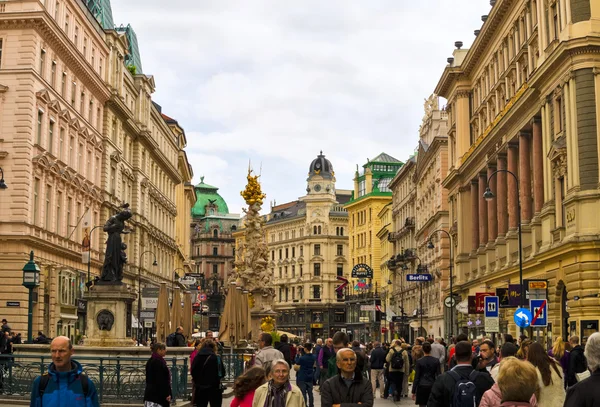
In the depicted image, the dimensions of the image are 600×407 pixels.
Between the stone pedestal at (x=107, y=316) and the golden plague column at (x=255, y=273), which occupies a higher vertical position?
the golden plague column at (x=255, y=273)

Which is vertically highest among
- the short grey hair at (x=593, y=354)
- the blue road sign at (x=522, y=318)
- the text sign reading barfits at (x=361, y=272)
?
the text sign reading barfits at (x=361, y=272)

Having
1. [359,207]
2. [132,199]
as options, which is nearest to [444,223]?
[132,199]

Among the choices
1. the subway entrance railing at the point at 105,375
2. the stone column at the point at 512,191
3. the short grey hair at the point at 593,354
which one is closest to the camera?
the short grey hair at the point at 593,354

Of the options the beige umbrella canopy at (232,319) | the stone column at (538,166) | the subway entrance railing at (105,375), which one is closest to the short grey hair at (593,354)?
the subway entrance railing at (105,375)

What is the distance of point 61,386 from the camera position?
27.8 feet

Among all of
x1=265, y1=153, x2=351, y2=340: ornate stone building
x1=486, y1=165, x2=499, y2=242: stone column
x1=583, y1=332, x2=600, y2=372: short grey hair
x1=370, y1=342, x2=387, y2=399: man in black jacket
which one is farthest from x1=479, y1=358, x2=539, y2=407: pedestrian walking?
x1=265, y1=153, x2=351, y2=340: ornate stone building

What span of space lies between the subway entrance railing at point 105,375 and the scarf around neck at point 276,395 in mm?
11472

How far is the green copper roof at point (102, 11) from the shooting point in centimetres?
6606

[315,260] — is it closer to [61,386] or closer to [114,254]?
[114,254]

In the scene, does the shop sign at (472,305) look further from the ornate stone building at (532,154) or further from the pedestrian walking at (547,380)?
the pedestrian walking at (547,380)

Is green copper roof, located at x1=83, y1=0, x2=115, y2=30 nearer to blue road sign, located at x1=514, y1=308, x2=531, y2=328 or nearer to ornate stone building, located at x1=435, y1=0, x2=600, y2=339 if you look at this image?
ornate stone building, located at x1=435, y1=0, x2=600, y2=339

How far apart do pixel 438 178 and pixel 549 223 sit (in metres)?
36.7

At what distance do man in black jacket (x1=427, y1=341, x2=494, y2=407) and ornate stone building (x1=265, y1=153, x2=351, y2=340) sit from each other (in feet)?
459

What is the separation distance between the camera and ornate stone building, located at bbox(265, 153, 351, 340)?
500 ft
